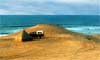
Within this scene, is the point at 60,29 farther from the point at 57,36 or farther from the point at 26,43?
the point at 26,43

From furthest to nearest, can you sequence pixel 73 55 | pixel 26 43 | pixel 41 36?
pixel 41 36, pixel 26 43, pixel 73 55

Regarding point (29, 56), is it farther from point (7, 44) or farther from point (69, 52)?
point (7, 44)

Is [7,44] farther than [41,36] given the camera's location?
No

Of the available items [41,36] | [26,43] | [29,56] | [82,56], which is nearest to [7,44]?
[26,43]

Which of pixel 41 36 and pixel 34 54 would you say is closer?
pixel 34 54

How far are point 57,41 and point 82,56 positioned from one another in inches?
362

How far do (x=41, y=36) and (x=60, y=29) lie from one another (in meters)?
8.02

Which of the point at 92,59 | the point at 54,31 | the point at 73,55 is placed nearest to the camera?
the point at 92,59

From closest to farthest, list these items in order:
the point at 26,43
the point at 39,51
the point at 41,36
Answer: the point at 39,51 < the point at 26,43 < the point at 41,36

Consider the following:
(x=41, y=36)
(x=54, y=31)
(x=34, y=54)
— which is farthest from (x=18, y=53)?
(x=54, y=31)

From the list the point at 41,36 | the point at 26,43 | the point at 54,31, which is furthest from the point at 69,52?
the point at 54,31

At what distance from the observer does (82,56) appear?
100ft

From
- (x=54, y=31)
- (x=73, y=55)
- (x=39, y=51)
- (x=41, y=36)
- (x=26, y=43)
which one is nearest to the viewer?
(x=73, y=55)

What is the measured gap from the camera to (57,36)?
4409 cm
